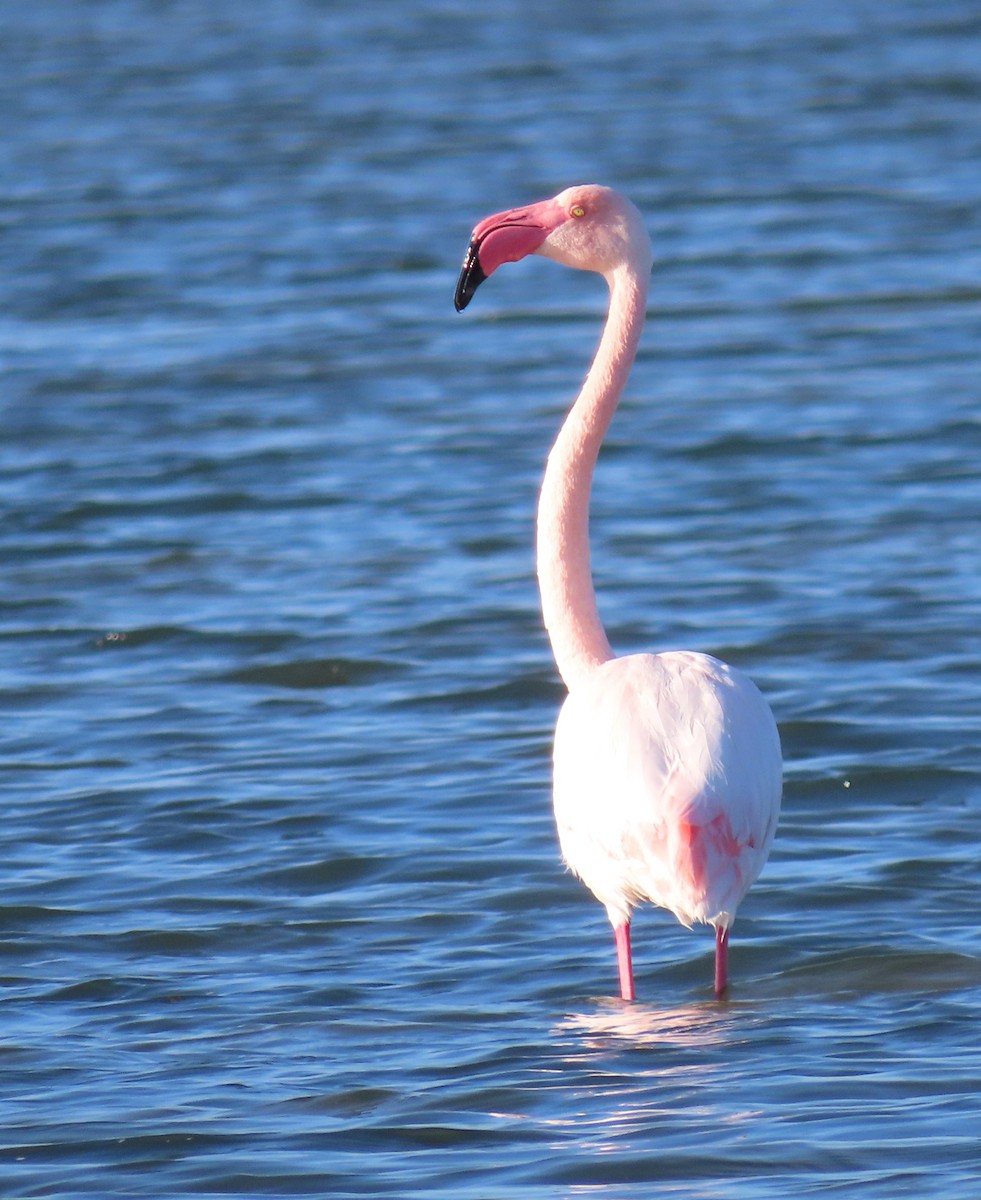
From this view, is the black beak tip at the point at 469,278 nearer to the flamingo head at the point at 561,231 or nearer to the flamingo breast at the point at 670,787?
the flamingo head at the point at 561,231

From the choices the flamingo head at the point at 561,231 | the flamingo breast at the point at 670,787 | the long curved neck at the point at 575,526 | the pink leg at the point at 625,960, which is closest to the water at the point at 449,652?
the pink leg at the point at 625,960

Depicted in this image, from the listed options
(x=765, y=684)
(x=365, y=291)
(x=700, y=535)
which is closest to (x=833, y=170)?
(x=365, y=291)

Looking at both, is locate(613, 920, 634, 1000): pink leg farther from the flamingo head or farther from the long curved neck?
the flamingo head

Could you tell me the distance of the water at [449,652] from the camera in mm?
5789

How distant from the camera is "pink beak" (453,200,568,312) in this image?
664 centimetres

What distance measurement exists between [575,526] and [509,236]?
84 centimetres

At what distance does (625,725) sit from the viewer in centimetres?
608

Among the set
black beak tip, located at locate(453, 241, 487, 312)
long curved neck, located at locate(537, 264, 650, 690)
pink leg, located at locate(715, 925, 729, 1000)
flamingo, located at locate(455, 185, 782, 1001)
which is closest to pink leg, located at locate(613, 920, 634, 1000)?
flamingo, located at locate(455, 185, 782, 1001)

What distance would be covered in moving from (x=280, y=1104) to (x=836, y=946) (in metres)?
1.93

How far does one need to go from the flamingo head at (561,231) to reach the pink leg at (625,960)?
1.79 m

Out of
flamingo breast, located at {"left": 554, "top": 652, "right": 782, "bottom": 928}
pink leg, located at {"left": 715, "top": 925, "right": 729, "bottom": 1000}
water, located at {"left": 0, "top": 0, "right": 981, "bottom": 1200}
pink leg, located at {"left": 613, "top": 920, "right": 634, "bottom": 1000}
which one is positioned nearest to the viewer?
water, located at {"left": 0, "top": 0, "right": 981, "bottom": 1200}

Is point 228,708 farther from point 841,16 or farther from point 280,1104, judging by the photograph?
point 841,16

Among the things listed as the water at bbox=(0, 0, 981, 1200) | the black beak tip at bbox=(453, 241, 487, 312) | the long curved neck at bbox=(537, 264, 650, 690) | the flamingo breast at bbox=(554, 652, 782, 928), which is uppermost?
the black beak tip at bbox=(453, 241, 487, 312)

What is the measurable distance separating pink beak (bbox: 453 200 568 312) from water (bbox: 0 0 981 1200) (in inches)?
81.1
